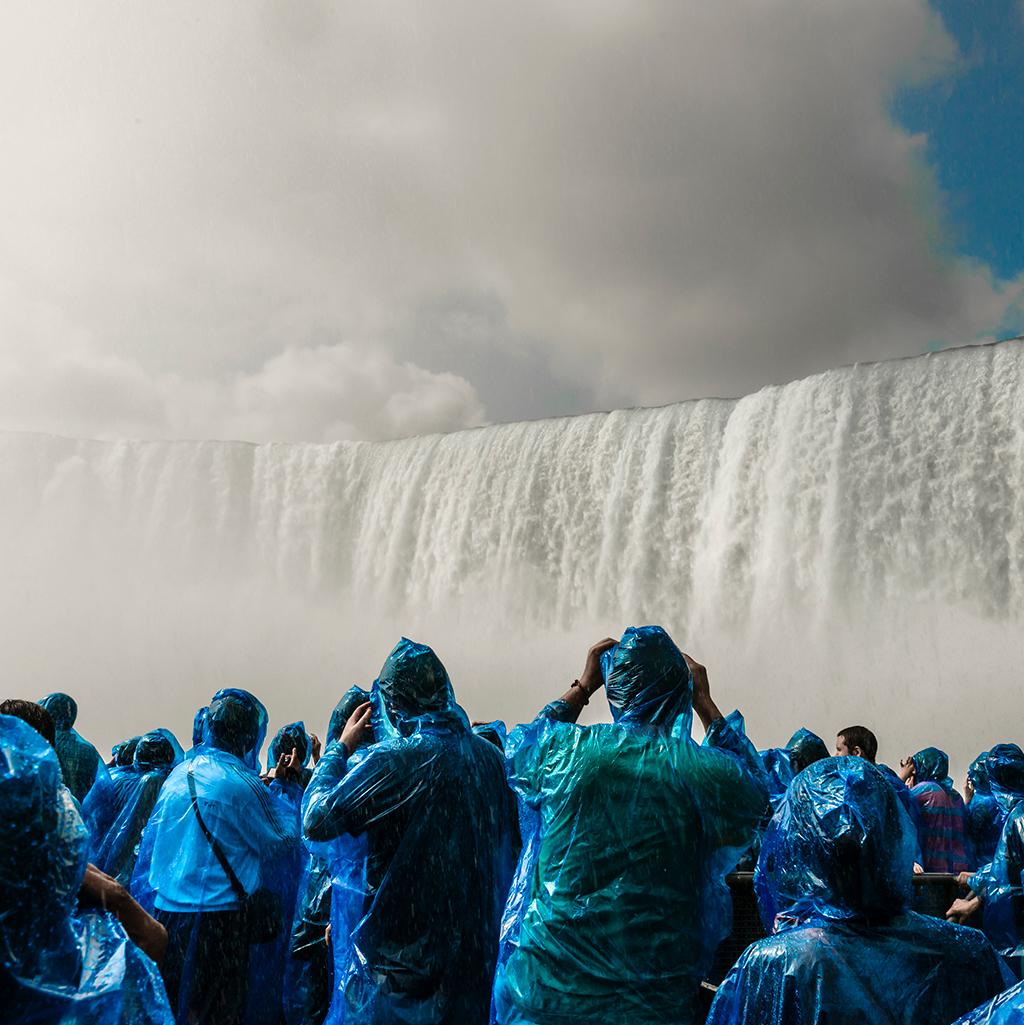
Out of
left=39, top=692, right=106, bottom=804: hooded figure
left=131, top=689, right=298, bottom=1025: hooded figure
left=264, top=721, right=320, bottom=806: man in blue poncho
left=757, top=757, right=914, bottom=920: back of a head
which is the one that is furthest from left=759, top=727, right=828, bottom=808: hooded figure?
left=39, top=692, right=106, bottom=804: hooded figure

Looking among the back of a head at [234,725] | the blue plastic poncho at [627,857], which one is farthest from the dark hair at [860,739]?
the back of a head at [234,725]

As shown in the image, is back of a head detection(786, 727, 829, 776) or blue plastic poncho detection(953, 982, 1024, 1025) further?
back of a head detection(786, 727, 829, 776)

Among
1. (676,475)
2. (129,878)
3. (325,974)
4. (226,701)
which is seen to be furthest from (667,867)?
(676,475)

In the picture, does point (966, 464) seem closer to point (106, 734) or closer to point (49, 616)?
point (106, 734)

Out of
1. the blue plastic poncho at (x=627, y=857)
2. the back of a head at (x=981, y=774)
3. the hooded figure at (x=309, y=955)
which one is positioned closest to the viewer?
the blue plastic poncho at (x=627, y=857)

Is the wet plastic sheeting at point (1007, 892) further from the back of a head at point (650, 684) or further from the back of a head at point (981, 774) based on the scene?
the back of a head at point (981, 774)

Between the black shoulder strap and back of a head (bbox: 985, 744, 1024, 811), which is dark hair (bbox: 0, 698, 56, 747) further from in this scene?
back of a head (bbox: 985, 744, 1024, 811)

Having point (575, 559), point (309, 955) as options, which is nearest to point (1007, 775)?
point (309, 955)
